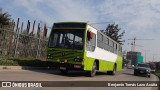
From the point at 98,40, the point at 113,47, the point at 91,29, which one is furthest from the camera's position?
the point at 113,47

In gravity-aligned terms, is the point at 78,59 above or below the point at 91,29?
below

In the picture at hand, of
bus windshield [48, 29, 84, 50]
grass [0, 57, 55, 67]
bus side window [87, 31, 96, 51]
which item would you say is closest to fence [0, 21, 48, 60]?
grass [0, 57, 55, 67]

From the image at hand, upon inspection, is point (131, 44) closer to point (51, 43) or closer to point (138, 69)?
point (138, 69)

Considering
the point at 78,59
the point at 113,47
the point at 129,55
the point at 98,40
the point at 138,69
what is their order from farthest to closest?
the point at 129,55
the point at 138,69
the point at 113,47
the point at 98,40
the point at 78,59

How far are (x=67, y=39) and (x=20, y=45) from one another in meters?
8.52

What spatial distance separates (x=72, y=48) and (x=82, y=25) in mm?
1497

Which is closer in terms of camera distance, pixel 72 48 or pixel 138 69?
pixel 72 48

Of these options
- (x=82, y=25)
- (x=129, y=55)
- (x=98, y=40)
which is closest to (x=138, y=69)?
(x=98, y=40)

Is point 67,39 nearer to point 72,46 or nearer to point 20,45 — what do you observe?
point 72,46

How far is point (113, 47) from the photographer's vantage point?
28562 millimetres

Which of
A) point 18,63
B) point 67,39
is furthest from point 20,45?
point 67,39

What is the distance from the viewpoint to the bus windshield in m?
18.8

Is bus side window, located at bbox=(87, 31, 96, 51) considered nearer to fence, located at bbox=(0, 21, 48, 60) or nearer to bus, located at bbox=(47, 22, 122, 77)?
bus, located at bbox=(47, 22, 122, 77)

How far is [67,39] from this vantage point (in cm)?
1912
